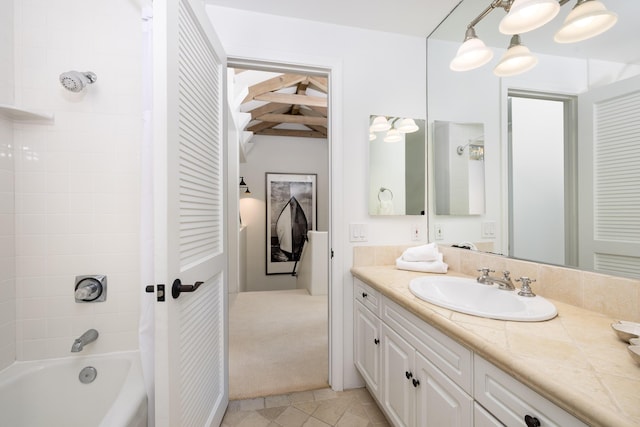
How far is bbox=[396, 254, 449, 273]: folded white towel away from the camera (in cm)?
157

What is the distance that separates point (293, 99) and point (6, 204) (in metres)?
3.34

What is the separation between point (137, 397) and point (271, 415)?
0.78 m

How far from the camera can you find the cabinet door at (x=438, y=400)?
32.8 inches

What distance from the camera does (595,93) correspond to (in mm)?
994

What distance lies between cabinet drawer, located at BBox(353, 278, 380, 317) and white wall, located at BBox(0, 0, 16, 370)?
1.78 m

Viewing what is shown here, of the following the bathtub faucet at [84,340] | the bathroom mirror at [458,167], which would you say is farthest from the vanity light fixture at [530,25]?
the bathtub faucet at [84,340]

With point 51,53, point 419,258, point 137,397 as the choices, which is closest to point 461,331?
point 419,258

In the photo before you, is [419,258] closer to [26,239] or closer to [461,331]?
[461,331]

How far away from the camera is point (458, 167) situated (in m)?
1.73

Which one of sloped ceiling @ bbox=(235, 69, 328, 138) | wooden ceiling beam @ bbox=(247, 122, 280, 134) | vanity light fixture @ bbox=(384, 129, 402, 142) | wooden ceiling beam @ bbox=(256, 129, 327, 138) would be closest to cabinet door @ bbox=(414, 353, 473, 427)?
vanity light fixture @ bbox=(384, 129, 402, 142)

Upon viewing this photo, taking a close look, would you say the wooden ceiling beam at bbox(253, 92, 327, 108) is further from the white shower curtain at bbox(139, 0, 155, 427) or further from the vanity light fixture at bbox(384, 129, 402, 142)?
the white shower curtain at bbox(139, 0, 155, 427)

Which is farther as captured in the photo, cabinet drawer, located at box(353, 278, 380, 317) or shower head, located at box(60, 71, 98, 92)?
cabinet drawer, located at box(353, 278, 380, 317)

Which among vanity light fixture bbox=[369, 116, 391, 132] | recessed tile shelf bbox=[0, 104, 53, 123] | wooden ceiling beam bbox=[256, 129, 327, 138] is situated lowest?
recessed tile shelf bbox=[0, 104, 53, 123]

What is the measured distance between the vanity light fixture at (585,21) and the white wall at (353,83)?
91 cm
